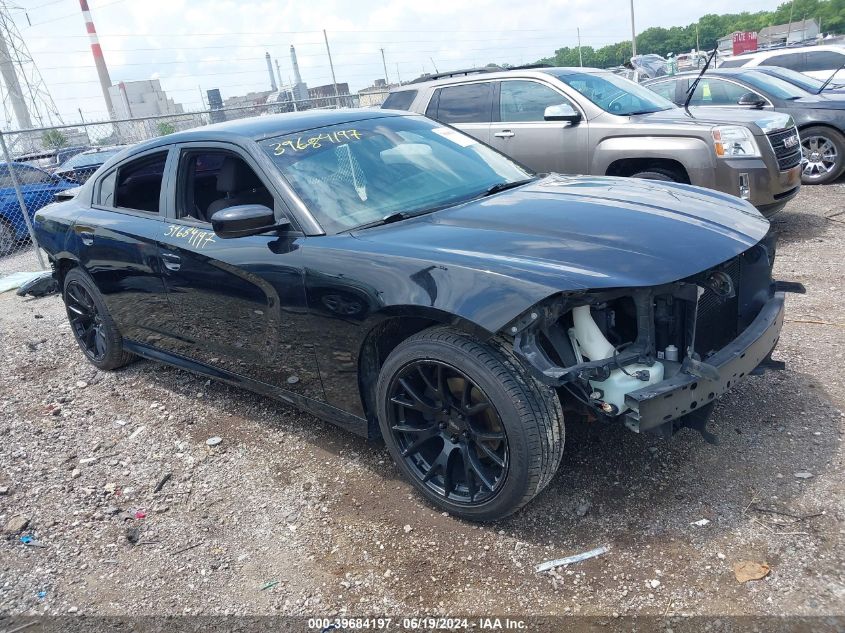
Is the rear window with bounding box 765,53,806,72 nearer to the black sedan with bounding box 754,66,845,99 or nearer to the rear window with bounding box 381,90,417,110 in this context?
the black sedan with bounding box 754,66,845,99

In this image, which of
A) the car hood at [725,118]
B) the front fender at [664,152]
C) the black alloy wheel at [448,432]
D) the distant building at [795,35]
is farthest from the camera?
the distant building at [795,35]

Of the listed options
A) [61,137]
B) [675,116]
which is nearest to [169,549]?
[675,116]

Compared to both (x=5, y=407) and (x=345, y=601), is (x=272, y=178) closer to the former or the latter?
(x=345, y=601)

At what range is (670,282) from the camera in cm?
254

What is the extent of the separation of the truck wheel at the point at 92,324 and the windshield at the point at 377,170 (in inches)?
83.6

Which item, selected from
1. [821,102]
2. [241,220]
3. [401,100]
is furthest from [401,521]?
[821,102]

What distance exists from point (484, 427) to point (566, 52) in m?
79.4

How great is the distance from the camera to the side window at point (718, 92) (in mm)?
9656

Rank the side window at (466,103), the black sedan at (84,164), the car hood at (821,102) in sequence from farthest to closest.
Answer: the black sedan at (84,164), the car hood at (821,102), the side window at (466,103)

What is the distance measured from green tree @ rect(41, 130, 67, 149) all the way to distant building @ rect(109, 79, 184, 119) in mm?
16102

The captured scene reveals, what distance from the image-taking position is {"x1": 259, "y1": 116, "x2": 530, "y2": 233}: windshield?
134 inches

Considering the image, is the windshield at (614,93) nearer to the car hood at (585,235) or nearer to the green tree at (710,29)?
the car hood at (585,235)

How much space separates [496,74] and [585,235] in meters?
5.31

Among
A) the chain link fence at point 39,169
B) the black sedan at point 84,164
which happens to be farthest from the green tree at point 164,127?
the black sedan at point 84,164
